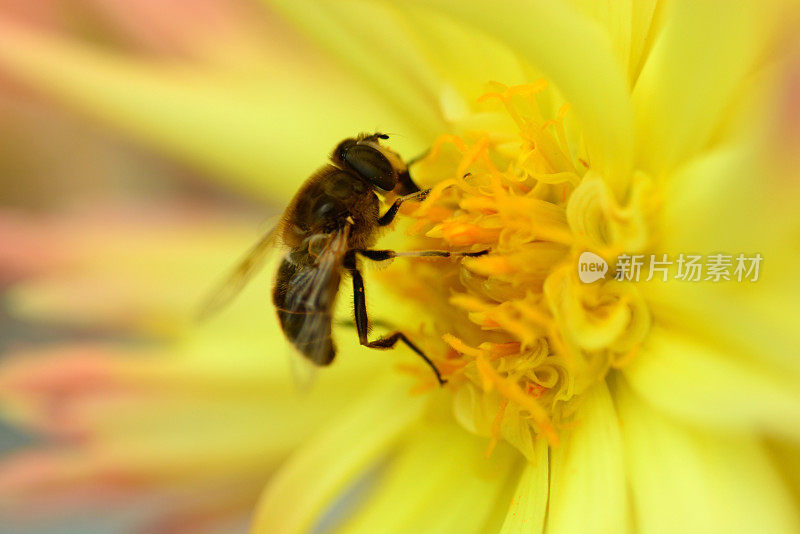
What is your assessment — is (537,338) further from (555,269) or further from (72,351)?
(72,351)

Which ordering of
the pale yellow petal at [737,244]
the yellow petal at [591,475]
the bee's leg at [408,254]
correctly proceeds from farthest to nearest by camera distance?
1. the bee's leg at [408,254]
2. the yellow petal at [591,475]
3. the pale yellow petal at [737,244]

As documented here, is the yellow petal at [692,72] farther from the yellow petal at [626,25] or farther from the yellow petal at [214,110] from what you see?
the yellow petal at [214,110]

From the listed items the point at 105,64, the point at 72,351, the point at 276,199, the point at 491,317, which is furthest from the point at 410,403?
the point at 105,64

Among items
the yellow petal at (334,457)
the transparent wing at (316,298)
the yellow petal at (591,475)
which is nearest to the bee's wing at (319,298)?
the transparent wing at (316,298)

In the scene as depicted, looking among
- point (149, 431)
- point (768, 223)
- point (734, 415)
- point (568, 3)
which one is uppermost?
point (568, 3)

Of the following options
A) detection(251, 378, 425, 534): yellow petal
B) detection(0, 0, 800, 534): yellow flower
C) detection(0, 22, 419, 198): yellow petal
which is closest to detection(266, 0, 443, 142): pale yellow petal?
detection(0, 0, 800, 534): yellow flower

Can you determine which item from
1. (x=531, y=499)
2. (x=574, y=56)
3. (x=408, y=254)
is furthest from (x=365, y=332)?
(x=574, y=56)

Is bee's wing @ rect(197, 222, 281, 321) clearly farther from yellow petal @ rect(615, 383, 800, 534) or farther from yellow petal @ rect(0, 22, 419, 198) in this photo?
yellow petal @ rect(615, 383, 800, 534)
